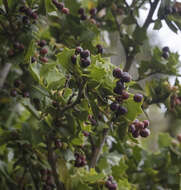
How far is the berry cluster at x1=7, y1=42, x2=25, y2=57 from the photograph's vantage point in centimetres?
105

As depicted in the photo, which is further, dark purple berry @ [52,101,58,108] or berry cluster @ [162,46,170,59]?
berry cluster @ [162,46,170,59]

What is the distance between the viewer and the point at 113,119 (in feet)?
2.68

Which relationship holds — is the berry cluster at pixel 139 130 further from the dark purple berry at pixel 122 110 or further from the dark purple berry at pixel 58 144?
the dark purple berry at pixel 58 144

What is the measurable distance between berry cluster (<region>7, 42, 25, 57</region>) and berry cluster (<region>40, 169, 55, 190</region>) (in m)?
0.41

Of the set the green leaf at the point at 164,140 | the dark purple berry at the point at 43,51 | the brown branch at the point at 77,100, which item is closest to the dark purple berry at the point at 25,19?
the dark purple berry at the point at 43,51

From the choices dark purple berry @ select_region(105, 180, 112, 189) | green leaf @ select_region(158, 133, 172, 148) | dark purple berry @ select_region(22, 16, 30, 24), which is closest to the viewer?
dark purple berry @ select_region(105, 180, 112, 189)

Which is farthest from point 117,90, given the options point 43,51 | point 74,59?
point 43,51

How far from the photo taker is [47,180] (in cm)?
108

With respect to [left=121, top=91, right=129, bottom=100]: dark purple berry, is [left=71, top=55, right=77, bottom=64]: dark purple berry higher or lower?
higher

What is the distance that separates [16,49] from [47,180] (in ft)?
1.46

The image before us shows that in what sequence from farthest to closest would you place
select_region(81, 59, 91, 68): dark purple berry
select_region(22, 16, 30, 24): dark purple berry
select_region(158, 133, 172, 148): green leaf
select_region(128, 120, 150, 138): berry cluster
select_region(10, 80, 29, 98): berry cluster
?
select_region(158, 133, 172, 148): green leaf
select_region(10, 80, 29, 98): berry cluster
select_region(22, 16, 30, 24): dark purple berry
select_region(128, 120, 150, 138): berry cluster
select_region(81, 59, 91, 68): dark purple berry

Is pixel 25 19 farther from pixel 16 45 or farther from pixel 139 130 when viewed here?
pixel 139 130

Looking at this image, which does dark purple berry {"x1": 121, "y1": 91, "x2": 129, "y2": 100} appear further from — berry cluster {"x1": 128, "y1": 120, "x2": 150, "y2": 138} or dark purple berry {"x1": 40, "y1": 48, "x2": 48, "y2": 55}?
dark purple berry {"x1": 40, "y1": 48, "x2": 48, "y2": 55}

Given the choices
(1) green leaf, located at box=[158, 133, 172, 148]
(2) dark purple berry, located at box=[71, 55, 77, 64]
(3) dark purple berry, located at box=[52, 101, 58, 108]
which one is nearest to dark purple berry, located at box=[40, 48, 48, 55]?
(3) dark purple berry, located at box=[52, 101, 58, 108]
